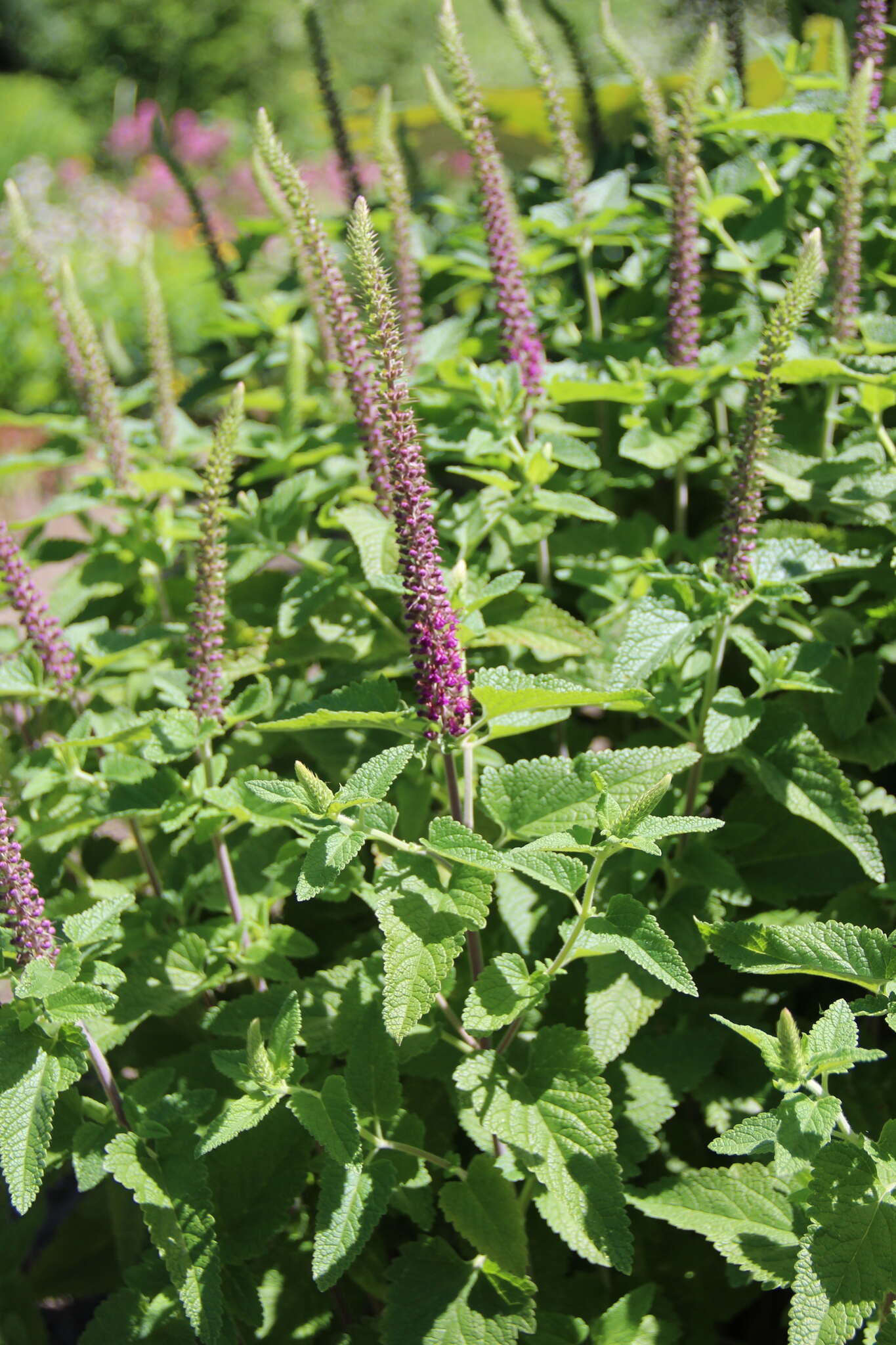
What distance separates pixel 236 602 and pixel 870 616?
1.75 meters

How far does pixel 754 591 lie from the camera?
2.38m

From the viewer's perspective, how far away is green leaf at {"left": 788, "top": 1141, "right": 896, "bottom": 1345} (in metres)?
1.86

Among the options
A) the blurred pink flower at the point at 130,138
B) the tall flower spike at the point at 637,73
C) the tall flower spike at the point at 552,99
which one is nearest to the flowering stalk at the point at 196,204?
the tall flower spike at the point at 552,99

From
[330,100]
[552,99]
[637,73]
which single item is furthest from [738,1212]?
[330,100]

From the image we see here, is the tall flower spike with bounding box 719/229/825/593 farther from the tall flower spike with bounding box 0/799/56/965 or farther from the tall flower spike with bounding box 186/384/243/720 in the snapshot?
the tall flower spike with bounding box 0/799/56/965

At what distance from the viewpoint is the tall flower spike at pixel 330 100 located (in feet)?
11.9

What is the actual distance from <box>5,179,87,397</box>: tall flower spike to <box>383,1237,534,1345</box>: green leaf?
2.48 m

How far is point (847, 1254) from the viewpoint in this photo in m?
1.88

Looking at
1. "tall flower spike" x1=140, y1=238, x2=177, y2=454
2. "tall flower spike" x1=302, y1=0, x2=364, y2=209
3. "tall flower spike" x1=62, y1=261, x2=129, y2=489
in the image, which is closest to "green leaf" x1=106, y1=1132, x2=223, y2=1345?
"tall flower spike" x1=62, y1=261, x2=129, y2=489

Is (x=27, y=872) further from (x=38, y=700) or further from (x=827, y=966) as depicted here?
(x=827, y=966)

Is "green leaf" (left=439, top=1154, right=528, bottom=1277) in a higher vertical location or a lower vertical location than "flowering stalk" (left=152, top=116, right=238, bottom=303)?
lower

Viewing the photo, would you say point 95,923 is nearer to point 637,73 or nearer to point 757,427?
point 757,427

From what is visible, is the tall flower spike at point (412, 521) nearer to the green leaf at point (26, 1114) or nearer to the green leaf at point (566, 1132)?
the green leaf at point (566, 1132)

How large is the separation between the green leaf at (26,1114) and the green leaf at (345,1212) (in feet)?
1.69
